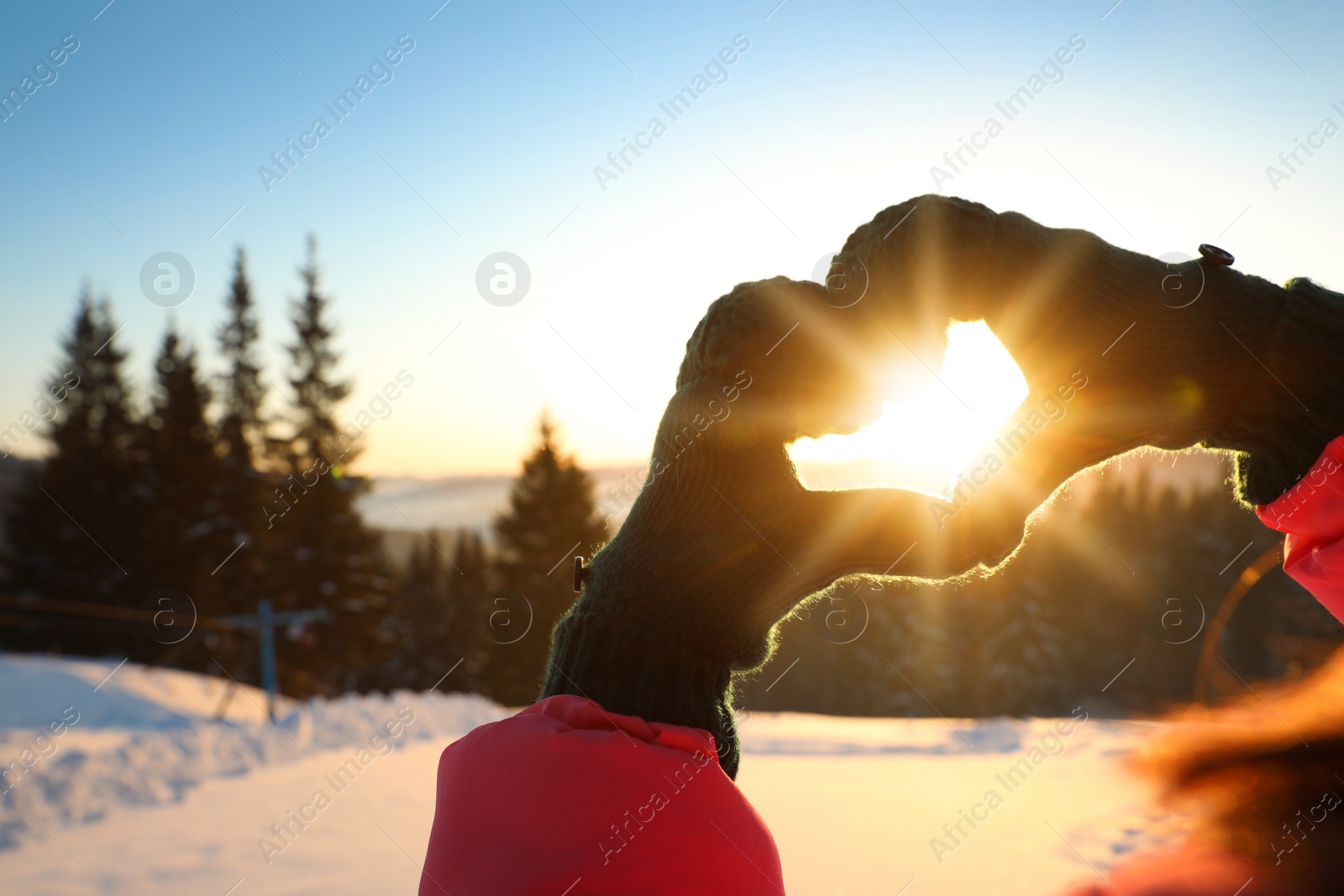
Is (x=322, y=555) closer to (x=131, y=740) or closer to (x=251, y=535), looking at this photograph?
(x=251, y=535)

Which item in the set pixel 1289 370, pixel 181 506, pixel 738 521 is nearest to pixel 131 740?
pixel 738 521

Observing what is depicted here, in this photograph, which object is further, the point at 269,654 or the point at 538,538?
the point at 538,538

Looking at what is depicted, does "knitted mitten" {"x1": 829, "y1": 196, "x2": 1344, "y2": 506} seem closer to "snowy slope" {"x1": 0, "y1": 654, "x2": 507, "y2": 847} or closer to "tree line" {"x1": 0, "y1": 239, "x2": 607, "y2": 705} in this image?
"snowy slope" {"x1": 0, "y1": 654, "x2": 507, "y2": 847}

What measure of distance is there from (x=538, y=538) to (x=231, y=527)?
28.6ft

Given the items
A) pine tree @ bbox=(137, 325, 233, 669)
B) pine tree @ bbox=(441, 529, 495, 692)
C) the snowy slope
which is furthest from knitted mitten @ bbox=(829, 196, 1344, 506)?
pine tree @ bbox=(441, 529, 495, 692)

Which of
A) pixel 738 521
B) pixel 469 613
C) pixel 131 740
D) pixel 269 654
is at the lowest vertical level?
pixel 469 613

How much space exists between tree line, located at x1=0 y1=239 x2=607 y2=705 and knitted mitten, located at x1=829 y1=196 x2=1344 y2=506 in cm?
1942

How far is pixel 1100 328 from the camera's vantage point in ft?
3.52

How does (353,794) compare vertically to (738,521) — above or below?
below

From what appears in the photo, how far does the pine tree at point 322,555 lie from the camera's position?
21797mm

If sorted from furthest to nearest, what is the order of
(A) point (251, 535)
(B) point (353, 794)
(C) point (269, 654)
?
(A) point (251, 535)
(C) point (269, 654)
(B) point (353, 794)

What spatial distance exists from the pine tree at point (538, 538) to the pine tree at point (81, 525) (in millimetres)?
10199

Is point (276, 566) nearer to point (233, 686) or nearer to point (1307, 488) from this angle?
point (233, 686)

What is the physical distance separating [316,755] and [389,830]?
2.67 meters
